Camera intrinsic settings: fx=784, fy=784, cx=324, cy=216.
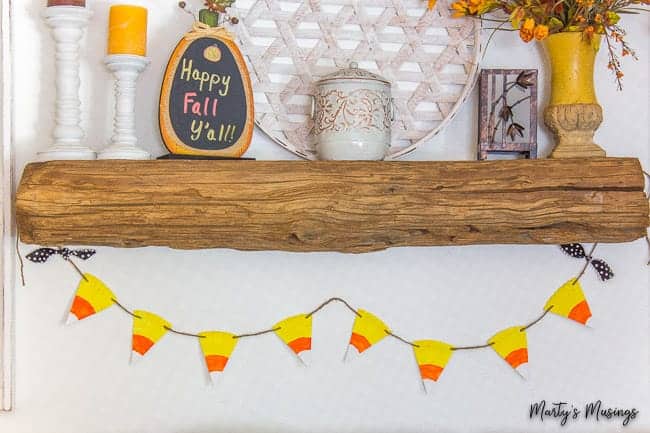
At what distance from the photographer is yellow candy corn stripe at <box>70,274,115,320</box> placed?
1.48 m

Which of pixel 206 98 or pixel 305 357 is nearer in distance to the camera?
pixel 206 98

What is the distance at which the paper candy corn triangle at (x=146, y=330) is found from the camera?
1488 millimetres

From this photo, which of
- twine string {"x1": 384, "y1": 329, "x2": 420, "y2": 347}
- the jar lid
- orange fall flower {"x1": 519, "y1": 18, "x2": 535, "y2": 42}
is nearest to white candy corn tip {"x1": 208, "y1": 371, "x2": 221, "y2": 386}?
twine string {"x1": 384, "y1": 329, "x2": 420, "y2": 347}

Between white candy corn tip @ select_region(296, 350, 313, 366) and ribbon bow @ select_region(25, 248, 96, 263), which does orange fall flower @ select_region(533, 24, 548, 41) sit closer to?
white candy corn tip @ select_region(296, 350, 313, 366)

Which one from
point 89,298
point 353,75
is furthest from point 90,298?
point 353,75

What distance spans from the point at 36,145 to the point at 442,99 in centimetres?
78

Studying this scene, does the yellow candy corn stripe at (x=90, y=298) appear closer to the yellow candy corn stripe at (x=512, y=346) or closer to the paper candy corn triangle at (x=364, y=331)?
the paper candy corn triangle at (x=364, y=331)

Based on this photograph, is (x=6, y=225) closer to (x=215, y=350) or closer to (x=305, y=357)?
(x=215, y=350)

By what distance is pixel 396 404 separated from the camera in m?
1.53

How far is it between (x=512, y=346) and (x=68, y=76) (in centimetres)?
A: 98

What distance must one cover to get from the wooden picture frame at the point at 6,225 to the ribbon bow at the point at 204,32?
0.37 meters

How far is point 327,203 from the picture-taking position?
4.24 ft

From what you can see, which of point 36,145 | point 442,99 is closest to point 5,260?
point 36,145

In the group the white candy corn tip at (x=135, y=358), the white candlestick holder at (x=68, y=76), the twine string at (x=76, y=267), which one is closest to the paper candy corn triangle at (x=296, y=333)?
the white candy corn tip at (x=135, y=358)
